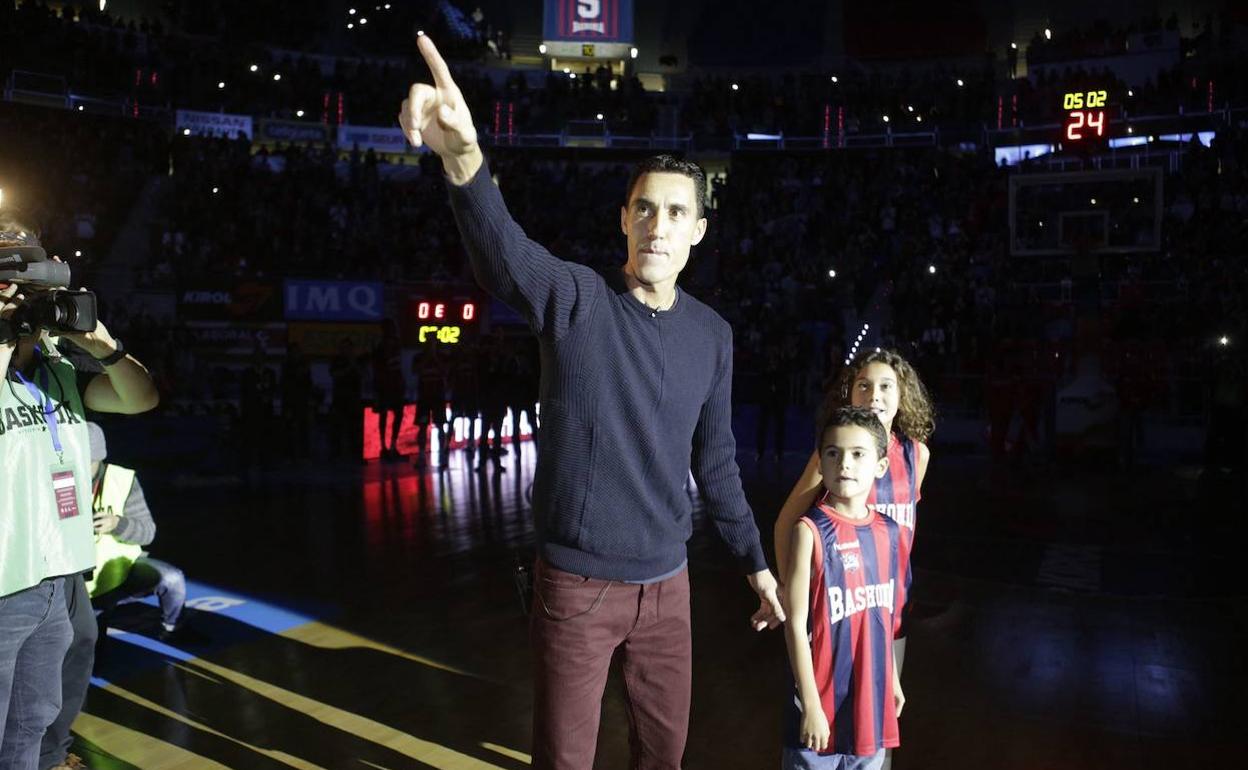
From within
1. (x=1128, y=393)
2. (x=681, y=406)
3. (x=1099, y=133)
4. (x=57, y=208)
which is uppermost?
(x=1099, y=133)

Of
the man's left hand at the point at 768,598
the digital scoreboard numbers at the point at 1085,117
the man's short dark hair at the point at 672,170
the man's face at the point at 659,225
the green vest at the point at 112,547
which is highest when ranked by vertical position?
the digital scoreboard numbers at the point at 1085,117

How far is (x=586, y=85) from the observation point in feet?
110

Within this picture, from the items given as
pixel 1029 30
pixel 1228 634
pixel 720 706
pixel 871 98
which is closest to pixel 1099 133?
pixel 871 98

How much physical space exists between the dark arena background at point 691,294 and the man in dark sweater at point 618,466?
284 millimetres

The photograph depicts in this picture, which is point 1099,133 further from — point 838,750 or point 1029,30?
point 838,750

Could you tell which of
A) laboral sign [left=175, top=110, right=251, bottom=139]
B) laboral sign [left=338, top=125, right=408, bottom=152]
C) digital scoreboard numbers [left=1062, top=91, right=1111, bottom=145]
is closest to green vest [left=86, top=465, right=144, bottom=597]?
digital scoreboard numbers [left=1062, top=91, right=1111, bottom=145]

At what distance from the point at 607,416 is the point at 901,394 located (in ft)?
5.08

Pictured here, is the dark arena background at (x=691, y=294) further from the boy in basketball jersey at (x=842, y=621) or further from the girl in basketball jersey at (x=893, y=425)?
the girl in basketball jersey at (x=893, y=425)

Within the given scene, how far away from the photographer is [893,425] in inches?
140

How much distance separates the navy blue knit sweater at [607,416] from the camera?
89.6 inches

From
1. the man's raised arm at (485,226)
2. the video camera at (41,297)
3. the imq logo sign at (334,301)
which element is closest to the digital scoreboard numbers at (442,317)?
the imq logo sign at (334,301)

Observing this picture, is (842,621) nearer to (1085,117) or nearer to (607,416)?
(607,416)

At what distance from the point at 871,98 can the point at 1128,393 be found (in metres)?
21.3

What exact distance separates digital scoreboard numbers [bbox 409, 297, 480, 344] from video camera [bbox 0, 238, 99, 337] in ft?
41.7
